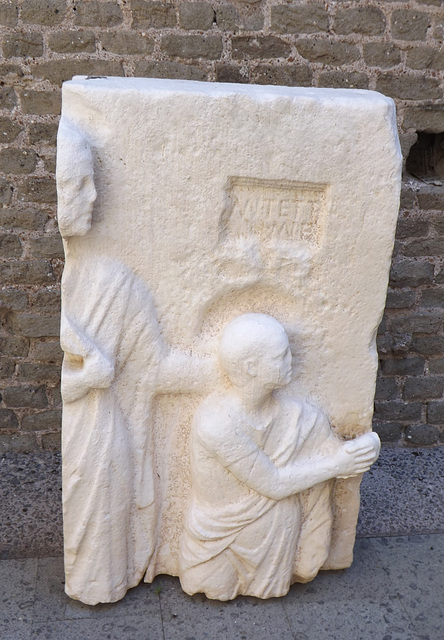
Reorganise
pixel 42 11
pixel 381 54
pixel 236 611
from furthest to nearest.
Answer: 1. pixel 381 54
2. pixel 42 11
3. pixel 236 611

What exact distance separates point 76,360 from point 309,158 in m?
1.04

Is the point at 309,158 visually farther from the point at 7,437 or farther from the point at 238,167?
the point at 7,437

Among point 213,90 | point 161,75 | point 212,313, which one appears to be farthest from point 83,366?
point 161,75

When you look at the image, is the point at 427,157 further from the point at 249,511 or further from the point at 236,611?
the point at 236,611

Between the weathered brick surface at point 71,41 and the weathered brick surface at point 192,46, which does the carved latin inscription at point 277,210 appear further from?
the weathered brick surface at point 71,41

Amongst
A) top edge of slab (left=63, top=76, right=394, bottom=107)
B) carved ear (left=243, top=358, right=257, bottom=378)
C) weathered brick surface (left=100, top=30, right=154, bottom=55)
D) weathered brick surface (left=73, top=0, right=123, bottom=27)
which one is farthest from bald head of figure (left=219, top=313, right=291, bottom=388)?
weathered brick surface (left=73, top=0, right=123, bottom=27)

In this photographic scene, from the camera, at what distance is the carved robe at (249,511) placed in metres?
2.52

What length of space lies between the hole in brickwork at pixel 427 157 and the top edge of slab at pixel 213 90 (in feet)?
5.48

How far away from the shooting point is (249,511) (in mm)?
2596

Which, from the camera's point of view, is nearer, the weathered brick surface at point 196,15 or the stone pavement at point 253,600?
the stone pavement at point 253,600

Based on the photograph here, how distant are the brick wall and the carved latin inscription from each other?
1.38m

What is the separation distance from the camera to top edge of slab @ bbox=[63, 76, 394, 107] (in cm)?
226

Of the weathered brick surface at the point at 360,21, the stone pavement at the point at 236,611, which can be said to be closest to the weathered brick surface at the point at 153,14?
the weathered brick surface at the point at 360,21

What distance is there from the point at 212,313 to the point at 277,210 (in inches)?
16.8
